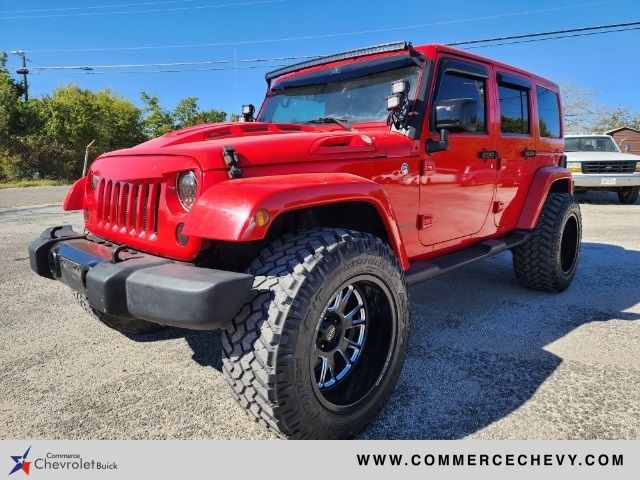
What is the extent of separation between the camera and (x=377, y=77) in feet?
9.78

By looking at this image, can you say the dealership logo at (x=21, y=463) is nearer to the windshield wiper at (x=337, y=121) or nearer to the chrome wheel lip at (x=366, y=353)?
the chrome wheel lip at (x=366, y=353)

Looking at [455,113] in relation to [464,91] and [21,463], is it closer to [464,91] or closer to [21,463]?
[464,91]

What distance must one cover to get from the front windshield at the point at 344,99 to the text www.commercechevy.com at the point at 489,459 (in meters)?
1.90

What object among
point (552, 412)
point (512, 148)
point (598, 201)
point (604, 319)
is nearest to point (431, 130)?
point (512, 148)

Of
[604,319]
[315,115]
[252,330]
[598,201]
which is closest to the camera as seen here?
[252,330]

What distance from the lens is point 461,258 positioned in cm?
327

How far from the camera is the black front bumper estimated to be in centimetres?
168

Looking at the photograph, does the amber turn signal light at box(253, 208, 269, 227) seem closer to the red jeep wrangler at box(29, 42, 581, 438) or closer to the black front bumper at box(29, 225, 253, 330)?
the red jeep wrangler at box(29, 42, 581, 438)

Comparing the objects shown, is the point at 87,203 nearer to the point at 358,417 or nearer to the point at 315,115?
the point at 315,115

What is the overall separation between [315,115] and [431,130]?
841 mm

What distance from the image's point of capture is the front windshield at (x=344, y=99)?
2918mm

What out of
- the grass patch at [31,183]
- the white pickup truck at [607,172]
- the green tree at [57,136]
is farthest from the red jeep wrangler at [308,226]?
the green tree at [57,136]

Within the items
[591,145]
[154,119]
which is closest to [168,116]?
[154,119]

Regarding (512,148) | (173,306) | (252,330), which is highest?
(512,148)
